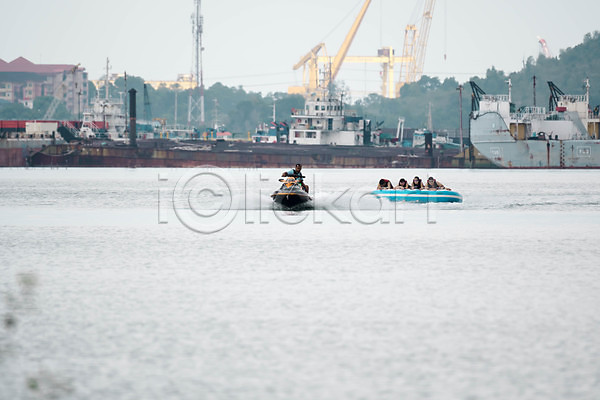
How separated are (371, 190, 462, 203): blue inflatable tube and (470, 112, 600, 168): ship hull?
261 feet

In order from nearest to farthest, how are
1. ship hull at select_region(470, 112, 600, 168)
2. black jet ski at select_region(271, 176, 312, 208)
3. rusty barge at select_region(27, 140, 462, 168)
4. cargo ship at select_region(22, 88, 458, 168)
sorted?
1. black jet ski at select_region(271, 176, 312, 208)
2. ship hull at select_region(470, 112, 600, 168)
3. rusty barge at select_region(27, 140, 462, 168)
4. cargo ship at select_region(22, 88, 458, 168)

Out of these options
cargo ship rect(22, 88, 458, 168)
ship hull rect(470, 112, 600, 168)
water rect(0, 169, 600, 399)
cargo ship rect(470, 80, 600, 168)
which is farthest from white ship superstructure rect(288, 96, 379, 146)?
water rect(0, 169, 600, 399)

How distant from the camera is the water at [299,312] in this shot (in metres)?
17.3

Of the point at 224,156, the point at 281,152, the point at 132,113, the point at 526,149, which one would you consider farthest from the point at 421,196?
the point at 224,156

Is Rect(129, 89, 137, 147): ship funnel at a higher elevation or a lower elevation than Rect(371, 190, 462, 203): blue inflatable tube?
higher

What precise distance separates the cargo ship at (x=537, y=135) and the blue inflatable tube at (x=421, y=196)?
80.0 meters

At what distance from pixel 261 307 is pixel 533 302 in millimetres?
7770

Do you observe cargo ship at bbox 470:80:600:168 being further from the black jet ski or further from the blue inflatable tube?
the black jet ski

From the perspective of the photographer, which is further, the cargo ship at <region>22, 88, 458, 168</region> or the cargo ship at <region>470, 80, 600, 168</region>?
the cargo ship at <region>22, 88, 458, 168</region>

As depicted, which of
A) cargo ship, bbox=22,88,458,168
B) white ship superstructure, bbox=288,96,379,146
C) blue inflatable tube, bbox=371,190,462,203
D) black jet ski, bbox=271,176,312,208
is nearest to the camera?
black jet ski, bbox=271,176,312,208

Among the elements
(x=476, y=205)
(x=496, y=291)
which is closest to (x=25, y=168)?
(x=476, y=205)

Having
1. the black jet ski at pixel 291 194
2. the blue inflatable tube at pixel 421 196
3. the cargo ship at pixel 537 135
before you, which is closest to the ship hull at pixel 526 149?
the cargo ship at pixel 537 135

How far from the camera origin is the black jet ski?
59.5 m

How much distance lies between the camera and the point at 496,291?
27672 millimetres
